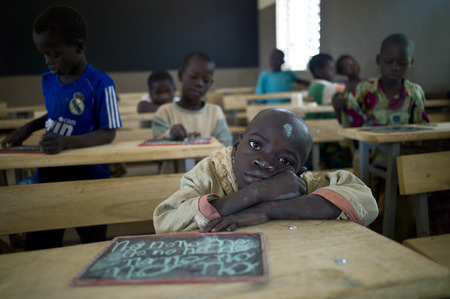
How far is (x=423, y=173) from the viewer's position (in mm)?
1477

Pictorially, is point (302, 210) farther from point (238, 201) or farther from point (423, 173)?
point (423, 173)

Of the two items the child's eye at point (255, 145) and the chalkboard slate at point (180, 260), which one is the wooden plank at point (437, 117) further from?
the chalkboard slate at point (180, 260)

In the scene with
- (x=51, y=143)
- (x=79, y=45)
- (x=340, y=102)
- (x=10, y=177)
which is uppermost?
(x=79, y=45)

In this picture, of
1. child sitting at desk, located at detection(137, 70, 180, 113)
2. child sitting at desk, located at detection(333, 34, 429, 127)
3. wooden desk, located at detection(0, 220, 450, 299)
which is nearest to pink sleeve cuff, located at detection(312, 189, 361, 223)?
wooden desk, located at detection(0, 220, 450, 299)

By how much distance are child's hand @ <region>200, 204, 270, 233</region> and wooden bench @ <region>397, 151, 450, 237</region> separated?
0.87 meters

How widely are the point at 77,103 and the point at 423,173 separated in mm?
1512

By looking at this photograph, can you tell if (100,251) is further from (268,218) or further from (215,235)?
(268,218)

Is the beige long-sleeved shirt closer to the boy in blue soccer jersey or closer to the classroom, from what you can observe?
the classroom

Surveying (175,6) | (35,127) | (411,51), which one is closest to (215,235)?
(35,127)

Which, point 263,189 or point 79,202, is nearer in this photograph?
point 263,189

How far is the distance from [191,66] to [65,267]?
2.10 m

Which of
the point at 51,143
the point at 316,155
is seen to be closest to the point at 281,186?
the point at 51,143

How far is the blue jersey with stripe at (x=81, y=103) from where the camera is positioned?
1.62 m

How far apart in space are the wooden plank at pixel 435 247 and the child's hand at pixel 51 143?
1409 mm
